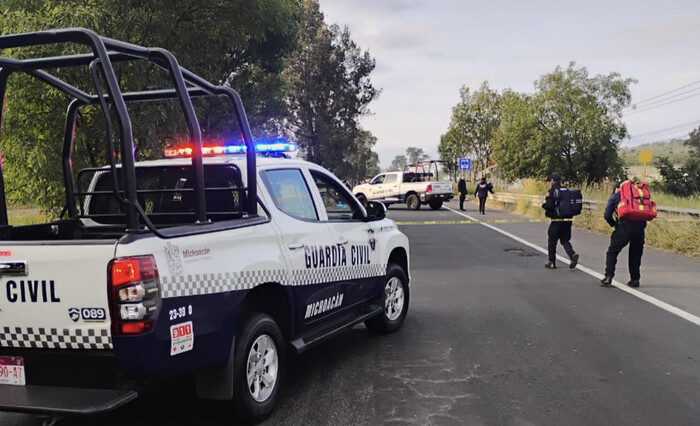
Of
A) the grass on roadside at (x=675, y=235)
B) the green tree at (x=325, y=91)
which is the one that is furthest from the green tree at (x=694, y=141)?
the grass on roadside at (x=675, y=235)

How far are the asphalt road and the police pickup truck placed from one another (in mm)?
458

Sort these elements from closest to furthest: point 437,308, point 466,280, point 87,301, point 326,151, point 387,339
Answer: point 87,301 → point 387,339 → point 437,308 → point 466,280 → point 326,151

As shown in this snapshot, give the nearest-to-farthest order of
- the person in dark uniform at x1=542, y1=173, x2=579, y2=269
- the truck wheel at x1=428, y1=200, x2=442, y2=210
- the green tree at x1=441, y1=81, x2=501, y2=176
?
the person in dark uniform at x1=542, y1=173, x2=579, y2=269 → the truck wheel at x1=428, y1=200, x2=442, y2=210 → the green tree at x1=441, y1=81, x2=501, y2=176

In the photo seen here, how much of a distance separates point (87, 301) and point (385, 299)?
3.68 meters

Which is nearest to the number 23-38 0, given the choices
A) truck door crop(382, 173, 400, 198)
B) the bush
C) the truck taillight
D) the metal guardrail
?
the truck taillight

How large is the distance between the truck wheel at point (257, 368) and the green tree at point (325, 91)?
4654cm

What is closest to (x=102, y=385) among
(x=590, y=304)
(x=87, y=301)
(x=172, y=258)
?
(x=87, y=301)

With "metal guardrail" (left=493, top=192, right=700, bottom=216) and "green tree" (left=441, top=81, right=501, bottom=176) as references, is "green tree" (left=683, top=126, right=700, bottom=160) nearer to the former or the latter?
"green tree" (left=441, top=81, right=501, bottom=176)

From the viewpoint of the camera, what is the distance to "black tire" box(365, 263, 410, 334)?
21.6 feet

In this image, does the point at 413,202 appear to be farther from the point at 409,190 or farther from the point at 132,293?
the point at 132,293

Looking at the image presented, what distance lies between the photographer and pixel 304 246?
4.96 metres

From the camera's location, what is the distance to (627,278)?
10359 mm

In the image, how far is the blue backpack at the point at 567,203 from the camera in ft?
36.6

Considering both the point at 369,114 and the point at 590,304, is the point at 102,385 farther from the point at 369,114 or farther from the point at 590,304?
the point at 369,114
